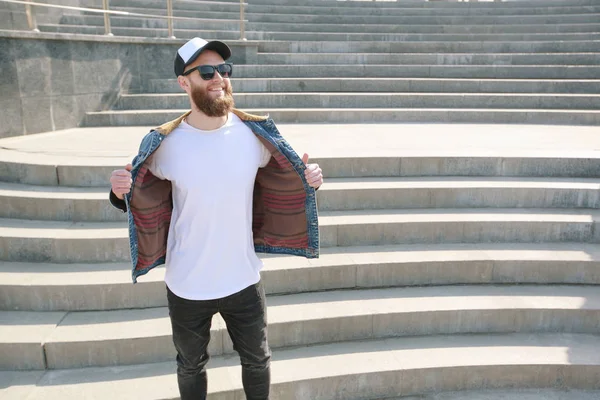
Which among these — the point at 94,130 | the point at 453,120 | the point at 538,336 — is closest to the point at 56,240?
the point at 94,130

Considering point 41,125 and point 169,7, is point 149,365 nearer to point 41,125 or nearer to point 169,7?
point 41,125

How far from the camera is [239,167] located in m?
2.24

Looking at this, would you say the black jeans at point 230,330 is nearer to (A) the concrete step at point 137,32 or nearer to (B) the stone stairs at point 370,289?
(B) the stone stairs at point 370,289

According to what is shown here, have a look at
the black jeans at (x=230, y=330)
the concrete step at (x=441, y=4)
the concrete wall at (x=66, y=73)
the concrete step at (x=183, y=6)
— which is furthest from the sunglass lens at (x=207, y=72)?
the concrete step at (x=441, y=4)

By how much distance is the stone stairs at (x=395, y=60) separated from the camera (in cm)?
761

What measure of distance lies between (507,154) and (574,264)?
1.45 metres

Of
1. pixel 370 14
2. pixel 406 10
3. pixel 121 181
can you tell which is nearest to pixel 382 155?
pixel 121 181

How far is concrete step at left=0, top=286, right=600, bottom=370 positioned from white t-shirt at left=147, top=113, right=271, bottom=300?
1199 mm

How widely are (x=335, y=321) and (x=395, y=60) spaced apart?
6.82 m

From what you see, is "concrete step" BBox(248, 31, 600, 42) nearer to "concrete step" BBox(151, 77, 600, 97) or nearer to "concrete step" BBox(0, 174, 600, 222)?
"concrete step" BBox(151, 77, 600, 97)

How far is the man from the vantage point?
7.16 ft

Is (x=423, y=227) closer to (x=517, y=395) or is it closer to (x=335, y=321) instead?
(x=335, y=321)

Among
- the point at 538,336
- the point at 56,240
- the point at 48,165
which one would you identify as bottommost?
the point at 538,336

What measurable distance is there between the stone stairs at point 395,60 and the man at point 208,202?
487 cm
